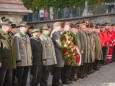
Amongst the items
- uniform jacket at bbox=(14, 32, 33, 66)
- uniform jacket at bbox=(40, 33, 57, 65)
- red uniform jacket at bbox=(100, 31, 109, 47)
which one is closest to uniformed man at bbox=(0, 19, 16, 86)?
uniform jacket at bbox=(14, 32, 33, 66)

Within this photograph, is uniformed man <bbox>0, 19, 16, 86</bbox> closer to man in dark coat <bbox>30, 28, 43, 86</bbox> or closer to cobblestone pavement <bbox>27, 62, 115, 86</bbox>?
man in dark coat <bbox>30, 28, 43, 86</bbox>

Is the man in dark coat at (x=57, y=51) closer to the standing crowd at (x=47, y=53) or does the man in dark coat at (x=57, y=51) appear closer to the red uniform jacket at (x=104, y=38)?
the standing crowd at (x=47, y=53)

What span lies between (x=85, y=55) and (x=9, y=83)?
5.59 metres

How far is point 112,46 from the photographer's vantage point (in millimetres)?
21766

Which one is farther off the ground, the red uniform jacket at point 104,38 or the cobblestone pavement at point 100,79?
the red uniform jacket at point 104,38

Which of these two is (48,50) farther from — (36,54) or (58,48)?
(58,48)

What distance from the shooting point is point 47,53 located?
13.3 m

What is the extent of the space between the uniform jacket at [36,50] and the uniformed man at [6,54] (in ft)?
4.17

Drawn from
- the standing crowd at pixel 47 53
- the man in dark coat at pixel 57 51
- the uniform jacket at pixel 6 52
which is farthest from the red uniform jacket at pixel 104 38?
the uniform jacket at pixel 6 52

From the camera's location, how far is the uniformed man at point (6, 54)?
11.3 m

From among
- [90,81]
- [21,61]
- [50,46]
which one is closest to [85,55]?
[90,81]

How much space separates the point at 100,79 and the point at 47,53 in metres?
3.25

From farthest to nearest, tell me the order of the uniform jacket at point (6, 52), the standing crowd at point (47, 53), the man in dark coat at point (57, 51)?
the man in dark coat at point (57, 51), the standing crowd at point (47, 53), the uniform jacket at point (6, 52)

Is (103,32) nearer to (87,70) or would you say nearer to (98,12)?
(87,70)
